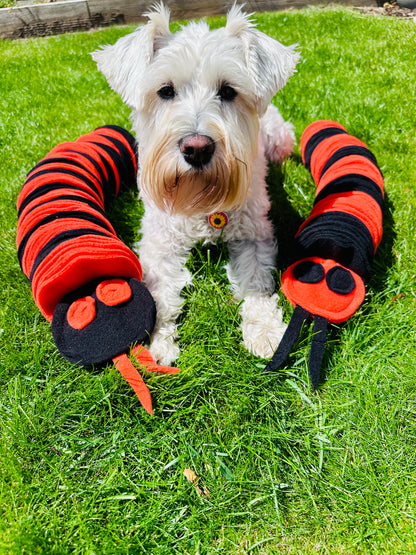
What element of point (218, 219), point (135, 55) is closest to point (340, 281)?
point (218, 219)

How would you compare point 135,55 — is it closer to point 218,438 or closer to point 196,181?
point 196,181

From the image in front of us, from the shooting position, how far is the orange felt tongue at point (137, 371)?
2.58 meters

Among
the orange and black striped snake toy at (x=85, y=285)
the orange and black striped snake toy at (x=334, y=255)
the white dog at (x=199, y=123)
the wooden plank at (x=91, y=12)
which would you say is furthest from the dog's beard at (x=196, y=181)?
the wooden plank at (x=91, y=12)

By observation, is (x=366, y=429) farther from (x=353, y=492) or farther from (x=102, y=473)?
(x=102, y=473)

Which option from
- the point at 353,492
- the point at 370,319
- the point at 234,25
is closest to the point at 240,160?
the point at 234,25

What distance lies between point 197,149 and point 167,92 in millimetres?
621

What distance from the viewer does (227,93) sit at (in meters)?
2.97

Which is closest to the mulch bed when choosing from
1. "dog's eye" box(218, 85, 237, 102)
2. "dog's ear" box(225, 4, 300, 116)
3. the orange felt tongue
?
"dog's ear" box(225, 4, 300, 116)

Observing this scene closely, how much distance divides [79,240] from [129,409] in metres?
1.12

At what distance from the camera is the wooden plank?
952 cm

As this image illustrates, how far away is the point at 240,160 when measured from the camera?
285 centimetres

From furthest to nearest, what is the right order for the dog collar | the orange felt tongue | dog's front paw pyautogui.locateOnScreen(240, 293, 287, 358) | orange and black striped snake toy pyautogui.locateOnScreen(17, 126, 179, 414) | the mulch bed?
the mulch bed → the dog collar → dog's front paw pyautogui.locateOnScreen(240, 293, 287, 358) → orange and black striped snake toy pyautogui.locateOnScreen(17, 126, 179, 414) → the orange felt tongue

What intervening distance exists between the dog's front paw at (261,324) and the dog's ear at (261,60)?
4.54ft

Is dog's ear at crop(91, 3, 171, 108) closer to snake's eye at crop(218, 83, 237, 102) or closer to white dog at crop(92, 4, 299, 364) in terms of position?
white dog at crop(92, 4, 299, 364)
